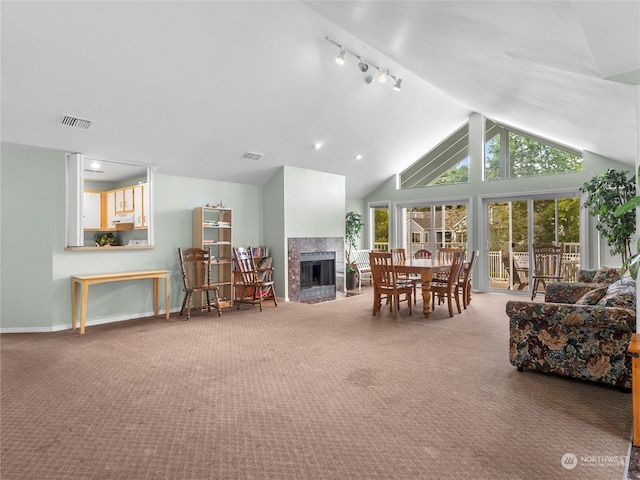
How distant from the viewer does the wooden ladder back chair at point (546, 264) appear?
706cm

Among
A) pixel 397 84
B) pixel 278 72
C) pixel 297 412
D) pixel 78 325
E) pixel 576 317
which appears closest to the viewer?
pixel 297 412

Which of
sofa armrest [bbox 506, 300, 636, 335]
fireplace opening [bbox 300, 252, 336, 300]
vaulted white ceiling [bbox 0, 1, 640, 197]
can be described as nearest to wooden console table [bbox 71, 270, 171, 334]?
vaulted white ceiling [bbox 0, 1, 640, 197]

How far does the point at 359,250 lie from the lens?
9531 millimetres

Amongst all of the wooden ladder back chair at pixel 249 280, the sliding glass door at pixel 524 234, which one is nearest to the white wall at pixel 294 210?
the wooden ladder back chair at pixel 249 280

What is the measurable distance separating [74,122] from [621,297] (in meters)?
5.69

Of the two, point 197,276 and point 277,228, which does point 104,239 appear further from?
point 277,228

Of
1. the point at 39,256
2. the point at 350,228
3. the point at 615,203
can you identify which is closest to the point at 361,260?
the point at 350,228

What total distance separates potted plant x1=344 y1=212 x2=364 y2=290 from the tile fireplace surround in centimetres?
57

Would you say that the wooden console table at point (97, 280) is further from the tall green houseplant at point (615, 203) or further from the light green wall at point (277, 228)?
the tall green houseplant at point (615, 203)

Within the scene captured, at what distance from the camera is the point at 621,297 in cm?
298

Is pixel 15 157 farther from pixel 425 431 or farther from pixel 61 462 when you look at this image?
pixel 425 431

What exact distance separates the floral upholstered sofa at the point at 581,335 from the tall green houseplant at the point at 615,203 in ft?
9.08

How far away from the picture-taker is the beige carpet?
2.04m

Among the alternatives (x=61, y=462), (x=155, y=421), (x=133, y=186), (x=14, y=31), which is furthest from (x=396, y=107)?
(x=61, y=462)
